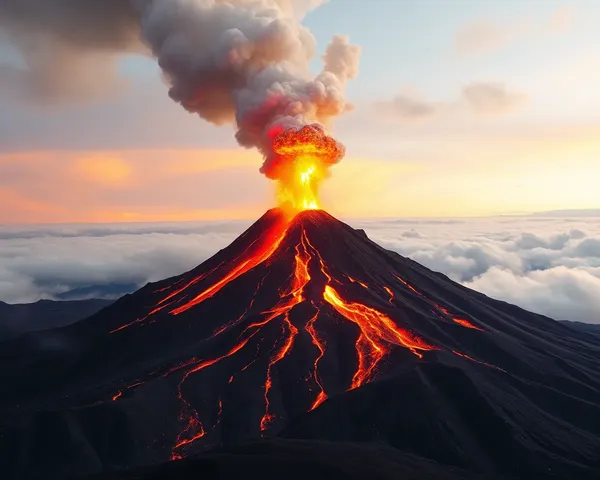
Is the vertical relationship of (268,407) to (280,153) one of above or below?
below

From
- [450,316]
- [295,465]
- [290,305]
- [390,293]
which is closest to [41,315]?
[290,305]

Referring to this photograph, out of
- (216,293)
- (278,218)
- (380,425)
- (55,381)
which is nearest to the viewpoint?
(380,425)

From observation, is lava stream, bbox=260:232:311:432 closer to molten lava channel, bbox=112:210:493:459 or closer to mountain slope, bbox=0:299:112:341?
molten lava channel, bbox=112:210:493:459

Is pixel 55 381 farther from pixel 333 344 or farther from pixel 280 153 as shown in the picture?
pixel 280 153

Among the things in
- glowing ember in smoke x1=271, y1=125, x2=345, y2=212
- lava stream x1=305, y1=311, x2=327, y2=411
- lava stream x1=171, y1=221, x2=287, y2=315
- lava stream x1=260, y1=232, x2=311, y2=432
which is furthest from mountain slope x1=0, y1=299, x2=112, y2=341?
lava stream x1=305, y1=311, x2=327, y2=411

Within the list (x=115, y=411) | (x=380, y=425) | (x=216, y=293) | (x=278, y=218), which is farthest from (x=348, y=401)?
(x=278, y=218)

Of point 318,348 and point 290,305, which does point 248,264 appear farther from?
point 318,348
